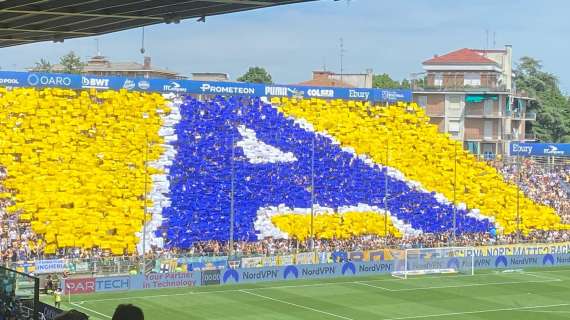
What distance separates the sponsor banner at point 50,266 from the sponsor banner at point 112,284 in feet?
10.2

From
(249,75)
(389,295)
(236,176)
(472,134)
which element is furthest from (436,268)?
(249,75)

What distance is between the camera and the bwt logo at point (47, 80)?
66.6 m

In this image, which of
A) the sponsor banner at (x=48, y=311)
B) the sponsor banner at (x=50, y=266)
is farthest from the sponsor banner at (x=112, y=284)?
the sponsor banner at (x=48, y=311)

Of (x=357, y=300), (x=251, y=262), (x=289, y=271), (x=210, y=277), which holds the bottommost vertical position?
(x=357, y=300)

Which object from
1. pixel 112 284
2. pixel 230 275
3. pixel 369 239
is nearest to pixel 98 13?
pixel 112 284

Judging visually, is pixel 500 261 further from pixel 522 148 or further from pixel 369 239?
pixel 522 148

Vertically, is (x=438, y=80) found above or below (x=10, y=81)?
above

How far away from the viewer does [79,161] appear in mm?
64312

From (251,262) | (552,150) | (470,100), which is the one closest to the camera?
(251,262)

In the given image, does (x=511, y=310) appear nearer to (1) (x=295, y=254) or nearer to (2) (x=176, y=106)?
(1) (x=295, y=254)

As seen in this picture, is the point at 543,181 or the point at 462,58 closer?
the point at 543,181

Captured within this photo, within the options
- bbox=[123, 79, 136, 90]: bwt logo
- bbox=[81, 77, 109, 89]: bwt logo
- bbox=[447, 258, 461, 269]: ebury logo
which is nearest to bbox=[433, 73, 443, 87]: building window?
bbox=[123, 79, 136, 90]: bwt logo

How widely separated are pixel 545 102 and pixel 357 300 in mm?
77215

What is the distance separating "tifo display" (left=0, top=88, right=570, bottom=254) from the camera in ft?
205
